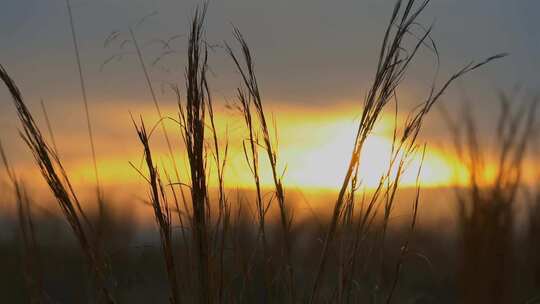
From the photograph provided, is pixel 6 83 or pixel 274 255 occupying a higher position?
pixel 6 83

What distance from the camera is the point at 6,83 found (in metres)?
1.68

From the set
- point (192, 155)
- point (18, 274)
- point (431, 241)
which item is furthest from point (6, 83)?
point (431, 241)

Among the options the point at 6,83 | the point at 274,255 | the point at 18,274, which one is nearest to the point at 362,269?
the point at 274,255

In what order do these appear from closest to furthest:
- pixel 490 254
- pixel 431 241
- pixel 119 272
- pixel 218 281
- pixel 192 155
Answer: pixel 192 155
pixel 218 281
pixel 490 254
pixel 119 272
pixel 431 241

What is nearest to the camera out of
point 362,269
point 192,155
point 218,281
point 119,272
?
point 192,155

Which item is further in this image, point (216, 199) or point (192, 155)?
point (216, 199)

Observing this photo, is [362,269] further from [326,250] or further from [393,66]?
[393,66]

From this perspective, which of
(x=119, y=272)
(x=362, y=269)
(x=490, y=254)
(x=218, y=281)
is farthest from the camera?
(x=119, y=272)

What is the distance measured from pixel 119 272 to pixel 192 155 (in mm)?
2317

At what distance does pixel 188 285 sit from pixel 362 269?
1.63 feet

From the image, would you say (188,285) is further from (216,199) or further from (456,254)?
(456,254)

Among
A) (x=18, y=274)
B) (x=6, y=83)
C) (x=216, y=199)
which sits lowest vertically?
(x=18, y=274)

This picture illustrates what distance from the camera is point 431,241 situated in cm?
404

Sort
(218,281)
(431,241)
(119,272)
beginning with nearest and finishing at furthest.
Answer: (218,281), (119,272), (431,241)
